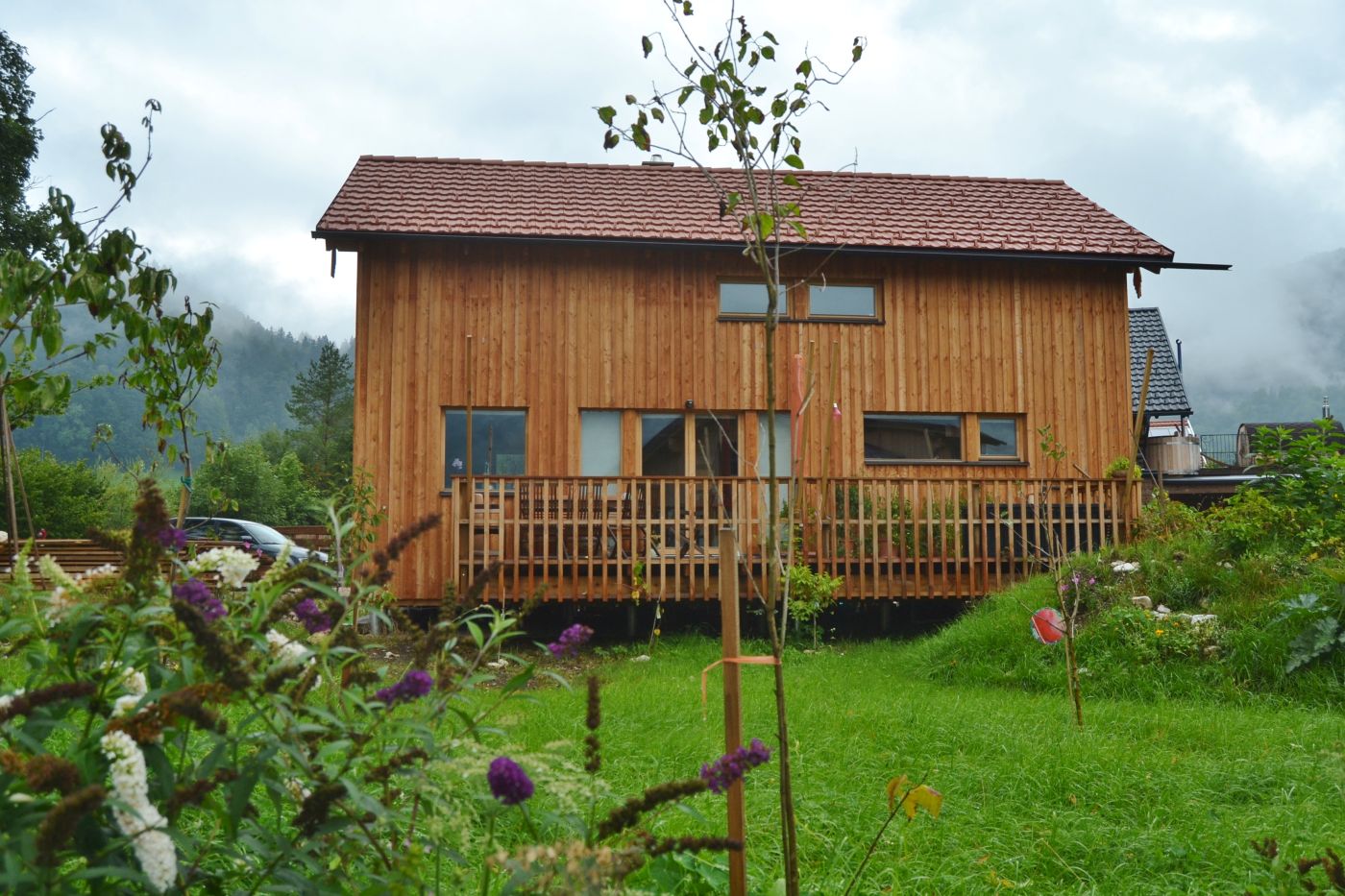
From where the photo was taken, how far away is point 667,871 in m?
3.00

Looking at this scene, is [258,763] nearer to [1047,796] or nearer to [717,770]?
[717,770]

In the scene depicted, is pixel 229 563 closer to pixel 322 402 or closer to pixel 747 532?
pixel 747 532

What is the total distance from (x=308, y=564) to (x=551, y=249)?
11.2 meters

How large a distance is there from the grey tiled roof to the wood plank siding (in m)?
13.6

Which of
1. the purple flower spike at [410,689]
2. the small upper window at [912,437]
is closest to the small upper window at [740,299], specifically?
the small upper window at [912,437]

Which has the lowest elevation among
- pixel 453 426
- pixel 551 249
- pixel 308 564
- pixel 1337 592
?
pixel 1337 592

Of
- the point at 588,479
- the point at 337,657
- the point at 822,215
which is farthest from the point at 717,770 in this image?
the point at 822,215

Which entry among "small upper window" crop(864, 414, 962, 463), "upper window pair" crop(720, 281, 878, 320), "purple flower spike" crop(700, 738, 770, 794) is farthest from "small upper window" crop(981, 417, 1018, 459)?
"purple flower spike" crop(700, 738, 770, 794)

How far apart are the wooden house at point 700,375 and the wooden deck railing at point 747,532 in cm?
4

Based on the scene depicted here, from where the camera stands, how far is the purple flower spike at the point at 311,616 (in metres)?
1.88

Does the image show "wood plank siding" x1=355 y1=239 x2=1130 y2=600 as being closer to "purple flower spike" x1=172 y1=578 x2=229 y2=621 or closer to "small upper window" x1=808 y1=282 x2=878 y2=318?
"small upper window" x1=808 y1=282 x2=878 y2=318

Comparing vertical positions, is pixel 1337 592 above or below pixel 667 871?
above

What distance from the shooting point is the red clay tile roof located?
12.4 m

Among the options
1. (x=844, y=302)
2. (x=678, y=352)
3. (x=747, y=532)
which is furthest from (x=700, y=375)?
(x=747, y=532)
